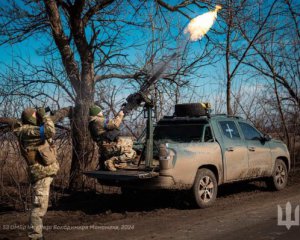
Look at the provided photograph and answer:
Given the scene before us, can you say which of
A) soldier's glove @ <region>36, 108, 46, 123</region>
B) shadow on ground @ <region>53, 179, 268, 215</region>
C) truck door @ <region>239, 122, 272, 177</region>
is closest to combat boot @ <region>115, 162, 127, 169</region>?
shadow on ground @ <region>53, 179, 268, 215</region>

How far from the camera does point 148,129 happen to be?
834 cm

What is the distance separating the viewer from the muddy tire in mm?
9023

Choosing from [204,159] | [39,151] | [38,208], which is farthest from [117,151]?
[38,208]

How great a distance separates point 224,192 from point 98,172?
3.49 m

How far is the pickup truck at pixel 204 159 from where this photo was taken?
751 cm

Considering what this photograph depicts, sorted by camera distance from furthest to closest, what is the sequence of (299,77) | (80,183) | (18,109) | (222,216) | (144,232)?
1. (299,77)
2. (80,183)
3. (18,109)
4. (222,216)
5. (144,232)

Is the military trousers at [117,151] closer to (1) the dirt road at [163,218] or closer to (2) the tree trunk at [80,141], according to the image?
(1) the dirt road at [163,218]

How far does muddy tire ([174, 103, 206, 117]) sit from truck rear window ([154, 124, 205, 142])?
401 mm

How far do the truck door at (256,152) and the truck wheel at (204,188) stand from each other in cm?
128

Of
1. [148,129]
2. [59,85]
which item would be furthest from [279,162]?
[59,85]

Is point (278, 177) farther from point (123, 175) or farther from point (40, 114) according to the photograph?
point (40, 114)

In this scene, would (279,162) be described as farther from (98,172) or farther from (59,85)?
(59,85)

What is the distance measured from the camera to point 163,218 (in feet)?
24.2

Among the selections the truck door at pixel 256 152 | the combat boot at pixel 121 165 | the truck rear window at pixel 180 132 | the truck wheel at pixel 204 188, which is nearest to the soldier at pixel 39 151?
the combat boot at pixel 121 165
